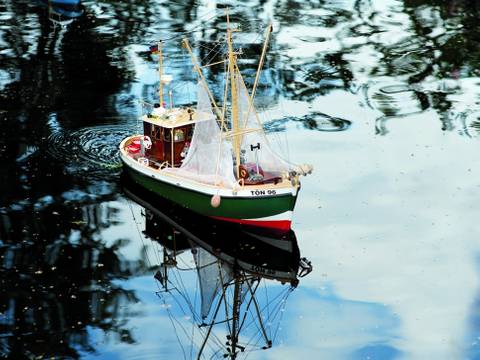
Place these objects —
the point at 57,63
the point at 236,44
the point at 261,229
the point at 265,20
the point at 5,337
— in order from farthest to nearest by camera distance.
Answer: the point at 265,20, the point at 236,44, the point at 57,63, the point at 261,229, the point at 5,337

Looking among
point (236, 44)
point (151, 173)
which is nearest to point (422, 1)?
point (236, 44)

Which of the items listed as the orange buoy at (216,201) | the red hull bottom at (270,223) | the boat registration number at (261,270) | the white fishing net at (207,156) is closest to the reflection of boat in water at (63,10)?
the white fishing net at (207,156)

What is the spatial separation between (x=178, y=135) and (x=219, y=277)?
767 centimetres

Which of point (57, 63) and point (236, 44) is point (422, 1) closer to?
point (236, 44)

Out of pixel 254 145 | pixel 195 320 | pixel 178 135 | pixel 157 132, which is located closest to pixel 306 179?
pixel 254 145

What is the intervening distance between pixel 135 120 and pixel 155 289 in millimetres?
15439

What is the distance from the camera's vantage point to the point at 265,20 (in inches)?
2424

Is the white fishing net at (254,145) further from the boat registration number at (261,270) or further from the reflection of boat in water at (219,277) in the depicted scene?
the boat registration number at (261,270)

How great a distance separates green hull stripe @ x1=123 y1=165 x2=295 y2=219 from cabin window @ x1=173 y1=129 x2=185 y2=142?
1879 mm

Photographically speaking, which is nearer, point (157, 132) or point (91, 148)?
point (157, 132)

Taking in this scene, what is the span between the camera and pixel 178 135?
125 ft

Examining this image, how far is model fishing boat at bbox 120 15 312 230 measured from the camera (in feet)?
115

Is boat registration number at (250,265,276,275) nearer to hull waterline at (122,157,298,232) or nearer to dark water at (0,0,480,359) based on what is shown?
dark water at (0,0,480,359)

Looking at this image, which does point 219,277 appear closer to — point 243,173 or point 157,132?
point 243,173
